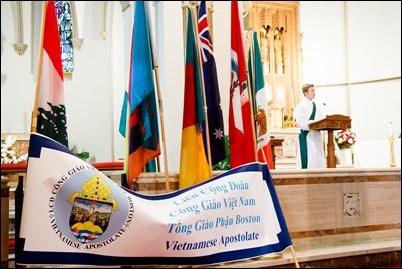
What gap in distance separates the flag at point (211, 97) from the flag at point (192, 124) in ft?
1.04

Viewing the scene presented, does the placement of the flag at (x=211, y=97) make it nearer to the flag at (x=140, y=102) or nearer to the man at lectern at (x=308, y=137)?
the flag at (x=140, y=102)

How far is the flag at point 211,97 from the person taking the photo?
4570 millimetres

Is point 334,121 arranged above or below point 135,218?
above

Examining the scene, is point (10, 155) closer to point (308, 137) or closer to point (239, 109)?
point (239, 109)

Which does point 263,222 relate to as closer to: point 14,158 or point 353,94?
point 14,158

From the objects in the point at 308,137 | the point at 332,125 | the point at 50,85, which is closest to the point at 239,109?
the point at 332,125

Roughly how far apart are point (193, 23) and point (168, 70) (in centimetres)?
378

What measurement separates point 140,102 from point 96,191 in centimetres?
104

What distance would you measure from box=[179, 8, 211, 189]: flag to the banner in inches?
22.8

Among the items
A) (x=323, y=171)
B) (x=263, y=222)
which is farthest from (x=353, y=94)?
(x=263, y=222)

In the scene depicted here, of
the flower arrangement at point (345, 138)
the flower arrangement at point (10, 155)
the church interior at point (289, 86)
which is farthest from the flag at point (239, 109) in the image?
the flower arrangement at point (10, 155)

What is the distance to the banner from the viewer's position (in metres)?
3.12

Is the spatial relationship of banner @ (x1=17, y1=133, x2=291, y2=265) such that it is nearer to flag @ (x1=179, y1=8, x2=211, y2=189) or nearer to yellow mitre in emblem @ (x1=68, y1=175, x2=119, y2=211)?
yellow mitre in emblem @ (x1=68, y1=175, x2=119, y2=211)

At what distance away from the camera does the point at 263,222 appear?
12.1 feet
